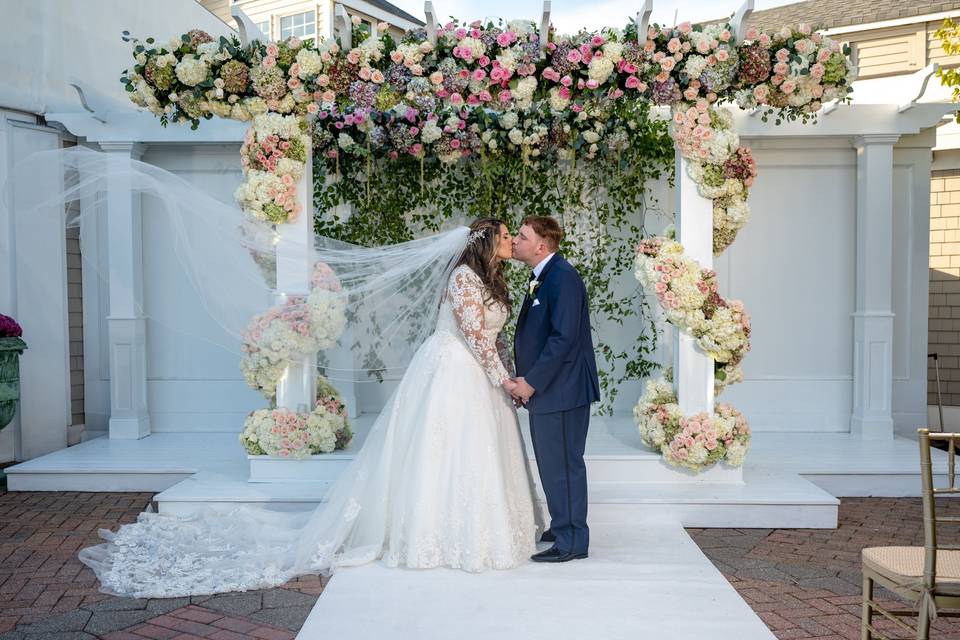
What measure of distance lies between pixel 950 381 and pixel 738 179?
22.6 feet

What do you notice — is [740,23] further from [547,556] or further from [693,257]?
[547,556]

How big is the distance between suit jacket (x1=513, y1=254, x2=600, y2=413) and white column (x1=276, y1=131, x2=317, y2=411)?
5.66ft

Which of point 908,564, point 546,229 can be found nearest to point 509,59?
point 546,229

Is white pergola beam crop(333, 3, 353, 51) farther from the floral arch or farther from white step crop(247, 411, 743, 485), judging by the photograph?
white step crop(247, 411, 743, 485)

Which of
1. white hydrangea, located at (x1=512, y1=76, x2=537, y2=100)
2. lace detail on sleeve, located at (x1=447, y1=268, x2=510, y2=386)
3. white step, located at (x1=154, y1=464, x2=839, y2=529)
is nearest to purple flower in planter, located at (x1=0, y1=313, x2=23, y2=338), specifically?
white step, located at (x1=154, y1=464, x2=839, y2=529)

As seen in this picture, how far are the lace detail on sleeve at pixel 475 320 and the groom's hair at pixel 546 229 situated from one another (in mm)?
445

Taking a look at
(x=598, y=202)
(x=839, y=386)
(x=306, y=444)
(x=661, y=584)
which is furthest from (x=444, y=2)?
(x=661, y=584)

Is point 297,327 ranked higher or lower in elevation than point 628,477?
higher

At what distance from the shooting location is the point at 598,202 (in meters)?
8.44

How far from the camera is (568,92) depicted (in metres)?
5.73

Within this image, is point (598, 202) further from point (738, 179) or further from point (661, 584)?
point (661, 584)

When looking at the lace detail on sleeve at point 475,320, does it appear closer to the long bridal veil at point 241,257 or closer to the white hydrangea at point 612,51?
the long bridal veil at point 241,257

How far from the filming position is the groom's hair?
193 inches

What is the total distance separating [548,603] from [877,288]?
212 inches
